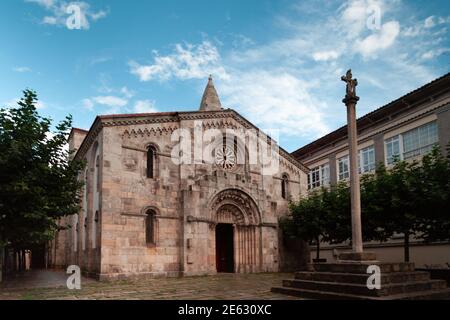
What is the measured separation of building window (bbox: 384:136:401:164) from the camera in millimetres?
26406

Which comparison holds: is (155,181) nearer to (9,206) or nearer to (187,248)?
(187,248)

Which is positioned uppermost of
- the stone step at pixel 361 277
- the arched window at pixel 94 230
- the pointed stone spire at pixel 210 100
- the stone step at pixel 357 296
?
the pointed stone spire at pixel 210 100

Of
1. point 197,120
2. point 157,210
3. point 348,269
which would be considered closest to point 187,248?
point 157,210

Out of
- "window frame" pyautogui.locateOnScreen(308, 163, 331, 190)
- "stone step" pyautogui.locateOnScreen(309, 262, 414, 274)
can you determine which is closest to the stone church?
"window frame" pyautogui.locateOnScreen(308, 163, 331, 190)

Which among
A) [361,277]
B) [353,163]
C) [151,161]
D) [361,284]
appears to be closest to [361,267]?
[361,277]

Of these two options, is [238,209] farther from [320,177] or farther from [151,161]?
[320,177]

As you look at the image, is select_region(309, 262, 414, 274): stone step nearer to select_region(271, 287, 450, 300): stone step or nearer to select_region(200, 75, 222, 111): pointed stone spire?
select_region(271, 287, 450, 300): stone step

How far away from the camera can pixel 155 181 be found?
70.5ft

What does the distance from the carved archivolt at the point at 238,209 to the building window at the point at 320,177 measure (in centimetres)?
1163

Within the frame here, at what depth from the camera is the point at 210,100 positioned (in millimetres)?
29109

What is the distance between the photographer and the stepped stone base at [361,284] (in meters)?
10.7

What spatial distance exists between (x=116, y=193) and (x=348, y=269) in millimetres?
12180

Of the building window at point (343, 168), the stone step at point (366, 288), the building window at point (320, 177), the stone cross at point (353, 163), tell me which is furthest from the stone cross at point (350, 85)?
the building window at point (320, 177)

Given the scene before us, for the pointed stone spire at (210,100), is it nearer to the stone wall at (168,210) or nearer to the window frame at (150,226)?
the stone wall at (168,210)
